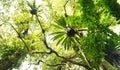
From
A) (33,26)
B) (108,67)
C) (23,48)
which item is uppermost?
(33,26)

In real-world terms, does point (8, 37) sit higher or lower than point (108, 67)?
higher

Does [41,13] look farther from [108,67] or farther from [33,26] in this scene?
[108,67]

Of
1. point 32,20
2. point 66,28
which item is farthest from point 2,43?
point 66,28

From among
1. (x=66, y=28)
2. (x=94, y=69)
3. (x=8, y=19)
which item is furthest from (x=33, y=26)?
(x=94, y=69)

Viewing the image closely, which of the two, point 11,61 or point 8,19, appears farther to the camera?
point 8,19

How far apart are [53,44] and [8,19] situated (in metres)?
5.17

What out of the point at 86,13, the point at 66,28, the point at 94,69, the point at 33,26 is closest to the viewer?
the point at 86,13

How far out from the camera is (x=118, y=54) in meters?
22.5

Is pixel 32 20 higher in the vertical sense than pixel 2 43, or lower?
higher

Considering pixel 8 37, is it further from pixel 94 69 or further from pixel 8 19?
pixel 94 69

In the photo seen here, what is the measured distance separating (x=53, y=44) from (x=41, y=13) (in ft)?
10.7

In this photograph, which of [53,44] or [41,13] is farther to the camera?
[53,44]

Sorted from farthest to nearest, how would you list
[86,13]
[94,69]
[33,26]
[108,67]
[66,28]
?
[33,26]
[66,28]
[108,67]
[94,69]
[86,13]

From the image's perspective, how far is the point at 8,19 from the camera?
22.1 meters
